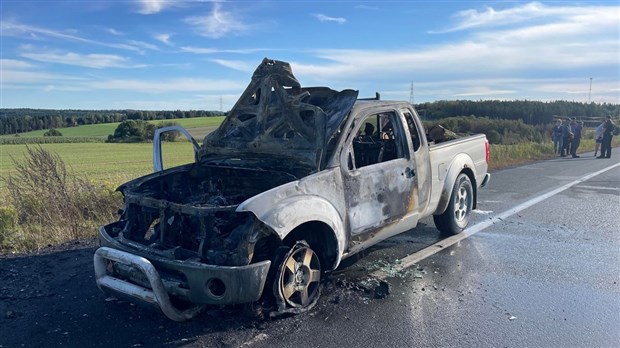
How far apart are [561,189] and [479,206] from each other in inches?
131

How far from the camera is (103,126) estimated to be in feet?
187

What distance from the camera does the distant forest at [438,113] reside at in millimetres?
42844

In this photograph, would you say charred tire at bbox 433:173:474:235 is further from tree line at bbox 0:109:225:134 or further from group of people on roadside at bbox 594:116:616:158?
tree line at bbox 0:109:225:134

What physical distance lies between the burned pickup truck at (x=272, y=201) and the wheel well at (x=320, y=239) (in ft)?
0.04

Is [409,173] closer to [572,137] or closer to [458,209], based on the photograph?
[458,209]

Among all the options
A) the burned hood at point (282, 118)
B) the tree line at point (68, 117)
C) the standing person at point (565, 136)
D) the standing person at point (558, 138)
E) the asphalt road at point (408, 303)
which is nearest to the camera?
the asphalt road at point (408, 303)

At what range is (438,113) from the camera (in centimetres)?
4641

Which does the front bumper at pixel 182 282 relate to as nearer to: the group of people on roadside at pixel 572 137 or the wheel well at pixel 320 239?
the wheel well at pixel 320 239

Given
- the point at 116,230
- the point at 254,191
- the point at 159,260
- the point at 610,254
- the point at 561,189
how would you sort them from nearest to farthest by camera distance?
the point at 159,260 < the point at 116,230 < the point at 254,191 < the point at 610,254 < the point at 561,189

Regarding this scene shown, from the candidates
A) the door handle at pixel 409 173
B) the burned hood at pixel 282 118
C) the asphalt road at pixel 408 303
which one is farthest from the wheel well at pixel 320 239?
the door handle at pixel 409 173

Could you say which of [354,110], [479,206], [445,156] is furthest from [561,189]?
[354,110]

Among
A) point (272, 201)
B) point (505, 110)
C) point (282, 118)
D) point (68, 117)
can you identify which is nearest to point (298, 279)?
point (272, 201)

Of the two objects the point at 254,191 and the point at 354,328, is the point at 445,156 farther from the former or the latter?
the point at 354,328

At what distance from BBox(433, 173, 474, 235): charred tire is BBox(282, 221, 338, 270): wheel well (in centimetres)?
274
